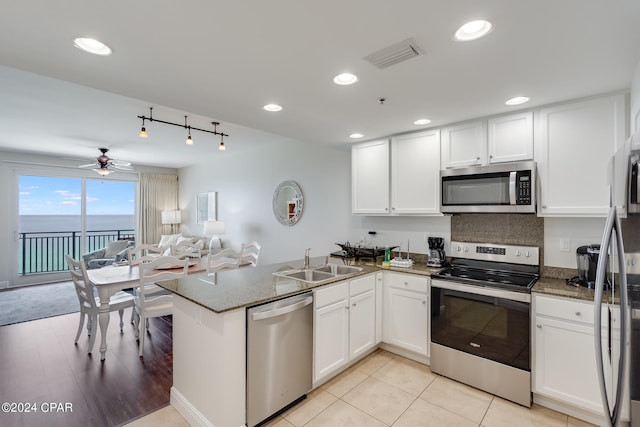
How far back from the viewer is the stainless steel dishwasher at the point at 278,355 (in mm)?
1938

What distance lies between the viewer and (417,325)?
2846mm

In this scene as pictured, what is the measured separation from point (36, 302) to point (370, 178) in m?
5.82

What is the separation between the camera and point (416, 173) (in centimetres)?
314

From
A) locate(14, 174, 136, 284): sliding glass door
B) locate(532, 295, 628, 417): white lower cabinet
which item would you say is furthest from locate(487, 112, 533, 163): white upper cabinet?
locate(14, 174, 136, 284): sliding glass door

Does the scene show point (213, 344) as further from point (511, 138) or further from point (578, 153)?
point (578, 153)

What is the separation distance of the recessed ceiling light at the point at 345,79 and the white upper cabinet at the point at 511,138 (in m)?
1.47

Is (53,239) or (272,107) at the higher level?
(272,107)

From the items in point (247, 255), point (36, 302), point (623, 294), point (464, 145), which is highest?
point (464, 145)

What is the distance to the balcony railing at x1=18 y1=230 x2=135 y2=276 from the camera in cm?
631

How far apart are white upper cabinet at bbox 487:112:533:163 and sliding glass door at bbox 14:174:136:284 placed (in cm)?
798

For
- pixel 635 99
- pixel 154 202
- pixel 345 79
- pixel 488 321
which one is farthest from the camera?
pixel 154 202

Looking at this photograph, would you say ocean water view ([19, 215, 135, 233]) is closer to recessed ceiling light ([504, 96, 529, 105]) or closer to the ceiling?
the ceiling

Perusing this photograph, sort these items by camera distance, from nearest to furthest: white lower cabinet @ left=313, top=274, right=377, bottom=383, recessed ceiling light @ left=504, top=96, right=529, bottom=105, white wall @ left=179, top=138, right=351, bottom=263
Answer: recessed ceiling light @ left=504, top=96, right=529, bottom=105
white lower cabinet @ left=313, top=274, right=377, bottom=383
white wall @ left=179, top=138, right=351, bottom=263

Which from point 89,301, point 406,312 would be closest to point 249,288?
point 406,312
